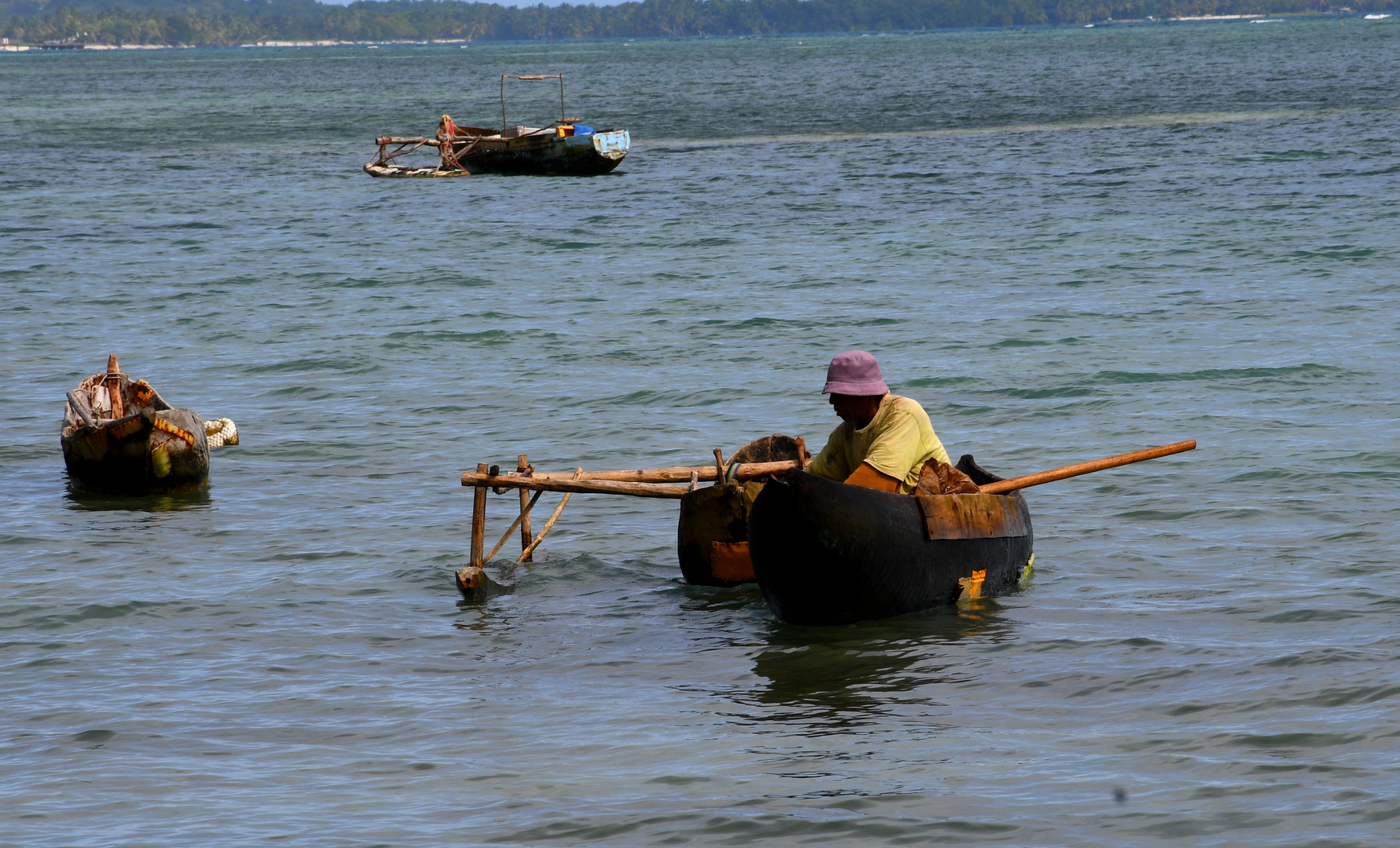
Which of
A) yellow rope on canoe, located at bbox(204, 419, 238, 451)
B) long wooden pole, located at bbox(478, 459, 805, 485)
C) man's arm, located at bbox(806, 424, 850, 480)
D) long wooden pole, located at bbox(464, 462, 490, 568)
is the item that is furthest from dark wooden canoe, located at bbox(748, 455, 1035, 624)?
yellow rope on canoe, located at bbox(204, 419, 238, 451)

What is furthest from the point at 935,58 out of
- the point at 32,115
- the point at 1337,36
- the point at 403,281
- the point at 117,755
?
the point at 117,755

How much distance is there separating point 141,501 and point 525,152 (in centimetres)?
2979

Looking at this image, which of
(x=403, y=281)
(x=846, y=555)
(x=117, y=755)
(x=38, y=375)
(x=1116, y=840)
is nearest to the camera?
(x=1116, y=840)

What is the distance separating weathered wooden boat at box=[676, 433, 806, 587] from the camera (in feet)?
30.4

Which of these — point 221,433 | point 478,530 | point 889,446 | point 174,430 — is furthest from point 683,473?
point 221,433

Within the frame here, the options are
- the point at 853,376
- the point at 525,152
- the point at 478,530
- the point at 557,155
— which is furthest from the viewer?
the point at 525,152

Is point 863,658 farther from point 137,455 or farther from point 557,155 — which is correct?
point 557,155

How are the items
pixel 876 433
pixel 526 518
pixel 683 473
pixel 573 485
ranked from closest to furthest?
pixel 876 433 < pixel 573 485 < pixel 683 473 < pixel 526 518

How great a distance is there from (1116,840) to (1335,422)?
8.89 meters

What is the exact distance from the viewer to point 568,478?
930 cm

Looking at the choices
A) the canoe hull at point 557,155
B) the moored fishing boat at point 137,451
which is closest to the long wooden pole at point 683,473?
the moored fishing boat at point 137,451

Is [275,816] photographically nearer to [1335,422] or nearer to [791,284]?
[1335,422]

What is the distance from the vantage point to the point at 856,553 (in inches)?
319

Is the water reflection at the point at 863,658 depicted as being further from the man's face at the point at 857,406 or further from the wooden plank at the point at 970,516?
the man's face at the point at 857,406
